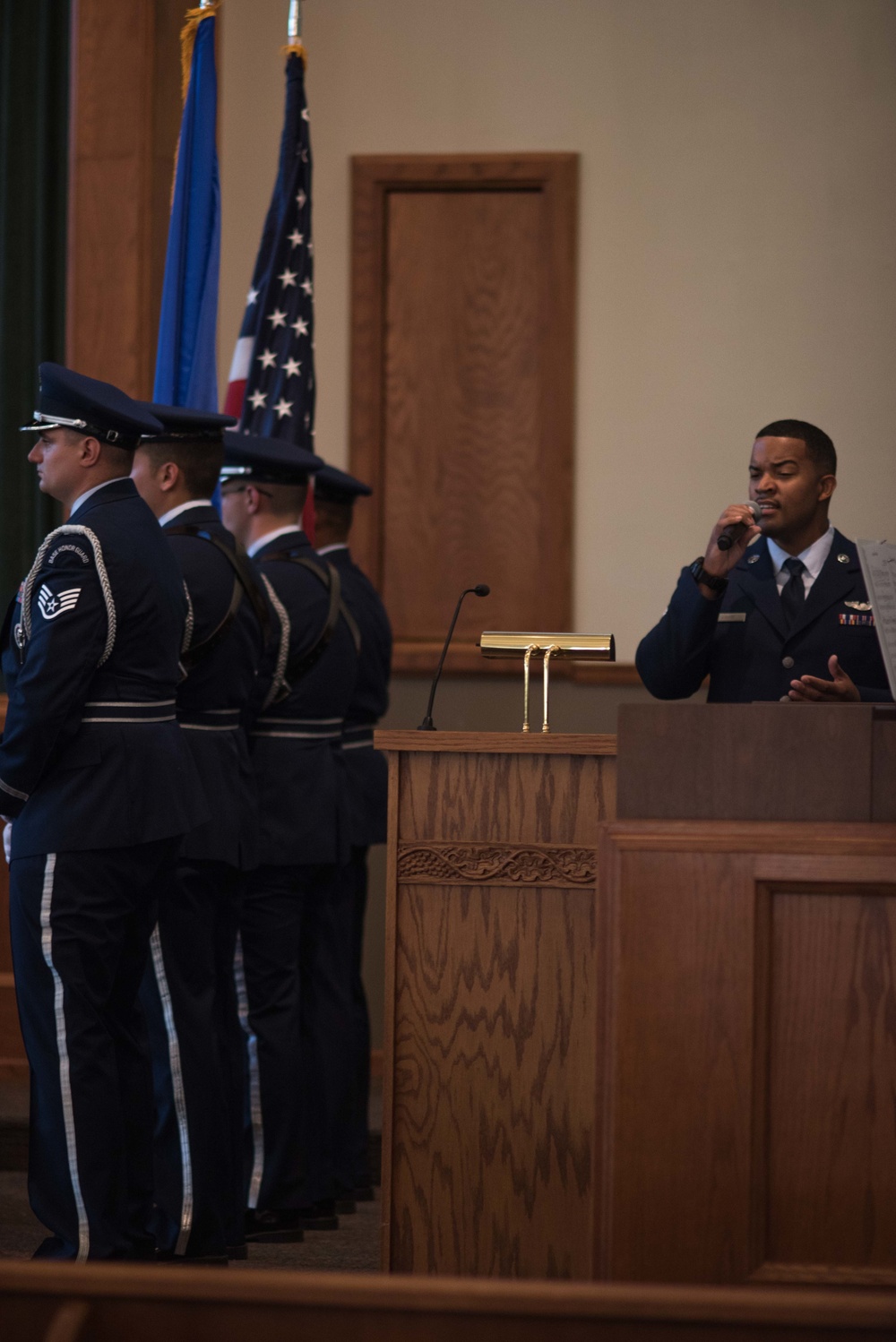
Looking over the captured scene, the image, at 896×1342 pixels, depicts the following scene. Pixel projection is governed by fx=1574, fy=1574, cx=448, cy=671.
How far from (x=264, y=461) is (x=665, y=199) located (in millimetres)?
2052

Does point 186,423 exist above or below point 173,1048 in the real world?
above

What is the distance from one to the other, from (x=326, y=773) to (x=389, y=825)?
1.19 m

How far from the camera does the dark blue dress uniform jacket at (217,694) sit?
3.14 meters

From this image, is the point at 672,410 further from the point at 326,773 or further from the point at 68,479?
the point at 68,479

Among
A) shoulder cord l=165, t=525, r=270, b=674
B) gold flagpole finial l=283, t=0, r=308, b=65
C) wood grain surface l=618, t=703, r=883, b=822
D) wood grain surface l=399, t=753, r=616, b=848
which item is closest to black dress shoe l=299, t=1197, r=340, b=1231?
shoulder cord l=165, t=525, r=270, b=674

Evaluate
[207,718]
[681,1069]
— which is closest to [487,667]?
[207,718]

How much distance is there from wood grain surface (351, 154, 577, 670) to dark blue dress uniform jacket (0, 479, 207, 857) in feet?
7.77

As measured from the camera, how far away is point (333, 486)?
4.26 metres

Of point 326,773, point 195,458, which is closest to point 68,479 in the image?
point 195,458

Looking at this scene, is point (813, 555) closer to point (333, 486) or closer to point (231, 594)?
point (231, 594)

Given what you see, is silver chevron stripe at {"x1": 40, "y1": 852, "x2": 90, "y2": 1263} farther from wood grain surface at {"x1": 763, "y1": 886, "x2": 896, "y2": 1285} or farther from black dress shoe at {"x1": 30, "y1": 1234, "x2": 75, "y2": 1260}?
wood grain surface at {"x1": 763, "y1": 886, "x2": 896, "y2": 1285}

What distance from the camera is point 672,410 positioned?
5.06 metres

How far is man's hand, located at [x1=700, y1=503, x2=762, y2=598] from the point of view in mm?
2820

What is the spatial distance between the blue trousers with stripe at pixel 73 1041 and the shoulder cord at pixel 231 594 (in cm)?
53
